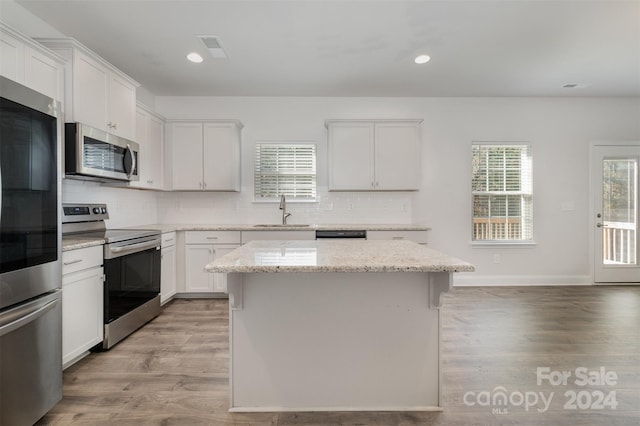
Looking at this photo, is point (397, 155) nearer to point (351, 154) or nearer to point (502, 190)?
point (351, 154)

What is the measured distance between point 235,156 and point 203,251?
50.8 inches

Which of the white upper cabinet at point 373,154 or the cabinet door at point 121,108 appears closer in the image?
the cabinet door at point 121,108

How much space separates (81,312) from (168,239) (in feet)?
4.62

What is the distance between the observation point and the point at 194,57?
3.21 metres

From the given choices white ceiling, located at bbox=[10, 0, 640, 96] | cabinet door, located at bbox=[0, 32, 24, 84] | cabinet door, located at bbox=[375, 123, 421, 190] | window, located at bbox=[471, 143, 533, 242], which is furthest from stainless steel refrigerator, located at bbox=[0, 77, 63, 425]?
window, located at bbox=[471, 143, 533, 242]

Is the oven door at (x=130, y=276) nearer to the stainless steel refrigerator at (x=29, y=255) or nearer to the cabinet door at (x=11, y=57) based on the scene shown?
the stainless steel refrigerator at (x=29, y=255)

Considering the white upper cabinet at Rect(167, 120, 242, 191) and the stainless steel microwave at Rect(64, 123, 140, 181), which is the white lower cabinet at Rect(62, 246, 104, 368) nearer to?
the stainless steel microwave at Rect(64, 123, 140, 181)

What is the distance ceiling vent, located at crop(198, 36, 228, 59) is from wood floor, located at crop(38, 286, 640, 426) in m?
2.69

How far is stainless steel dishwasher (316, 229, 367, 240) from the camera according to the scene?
380 centimetres

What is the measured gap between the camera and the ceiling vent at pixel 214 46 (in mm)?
2842

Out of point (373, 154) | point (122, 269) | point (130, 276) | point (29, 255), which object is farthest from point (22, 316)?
point (373, 154)

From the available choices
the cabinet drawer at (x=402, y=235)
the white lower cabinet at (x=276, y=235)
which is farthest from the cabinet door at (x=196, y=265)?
the cabinet drawer at (x=402, y=235)

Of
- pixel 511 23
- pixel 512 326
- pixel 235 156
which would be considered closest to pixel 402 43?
pixel 511 23

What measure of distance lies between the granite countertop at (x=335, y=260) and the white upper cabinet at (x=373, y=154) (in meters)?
2.25
